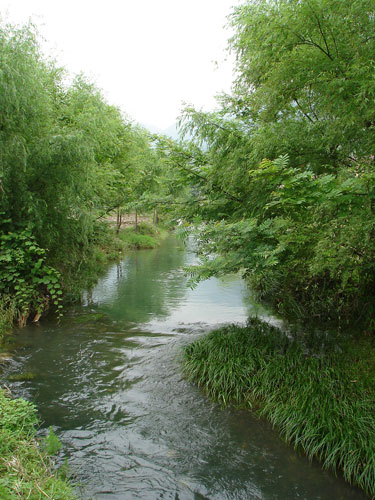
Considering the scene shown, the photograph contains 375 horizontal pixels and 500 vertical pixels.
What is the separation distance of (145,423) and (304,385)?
234cm

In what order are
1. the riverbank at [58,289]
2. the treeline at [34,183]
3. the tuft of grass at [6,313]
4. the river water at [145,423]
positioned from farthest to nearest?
the riverbank at [58,289] → the tuft of grass at [6,313] → the treeline at [34,183] → the river water at [145,423]

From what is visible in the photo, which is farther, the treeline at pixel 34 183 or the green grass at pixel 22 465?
the treeline at pixel 34 183

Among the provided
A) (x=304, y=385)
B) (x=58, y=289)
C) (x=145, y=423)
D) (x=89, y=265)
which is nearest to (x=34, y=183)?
(x=58, y=289)

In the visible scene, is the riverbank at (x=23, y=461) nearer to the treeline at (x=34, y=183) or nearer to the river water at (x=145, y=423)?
the river water at (x=145, y=423)

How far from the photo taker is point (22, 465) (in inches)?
121

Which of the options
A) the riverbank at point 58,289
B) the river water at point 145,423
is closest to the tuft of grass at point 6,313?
the riverbank at point 58,289

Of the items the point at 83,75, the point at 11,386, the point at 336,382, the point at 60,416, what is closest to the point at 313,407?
the point at 336,382

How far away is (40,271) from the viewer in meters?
8.15

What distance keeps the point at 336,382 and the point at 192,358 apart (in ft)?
7.95

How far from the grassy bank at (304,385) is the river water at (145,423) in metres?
0.23

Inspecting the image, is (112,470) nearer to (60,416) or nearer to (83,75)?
(60,416)

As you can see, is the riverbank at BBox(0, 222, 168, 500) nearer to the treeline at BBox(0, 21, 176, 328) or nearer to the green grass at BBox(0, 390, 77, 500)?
the green grass at BBox(0, 390, 77, 500)

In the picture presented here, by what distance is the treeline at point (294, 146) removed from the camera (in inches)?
151

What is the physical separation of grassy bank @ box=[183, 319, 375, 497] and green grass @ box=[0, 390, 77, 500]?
111 inches
